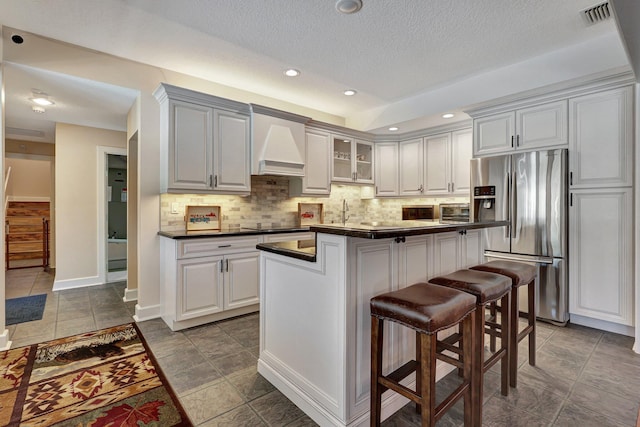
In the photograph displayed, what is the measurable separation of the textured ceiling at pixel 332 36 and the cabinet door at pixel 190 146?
0.54 metres

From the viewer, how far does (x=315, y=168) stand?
4301 millimetres

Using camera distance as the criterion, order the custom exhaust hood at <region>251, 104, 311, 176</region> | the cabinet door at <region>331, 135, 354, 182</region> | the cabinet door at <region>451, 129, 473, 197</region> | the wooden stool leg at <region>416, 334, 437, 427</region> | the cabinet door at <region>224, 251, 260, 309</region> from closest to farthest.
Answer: the wooden stool leg at <region>416, 334, 437, 427</region> → the cabinet door at <region>224, 251, 260, 309</region> → the custom exhaust hood at <region>251, 104, 311, 176</region> → the cabinet door at <region>451, 129, 473, 197</region> → the cabinet door at <region>331, 135, 354, 182</region>

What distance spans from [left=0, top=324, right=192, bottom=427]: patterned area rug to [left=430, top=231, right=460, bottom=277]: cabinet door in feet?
6.07

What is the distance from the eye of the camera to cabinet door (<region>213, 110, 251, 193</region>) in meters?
3.37

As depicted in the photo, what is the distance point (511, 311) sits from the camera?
206cm

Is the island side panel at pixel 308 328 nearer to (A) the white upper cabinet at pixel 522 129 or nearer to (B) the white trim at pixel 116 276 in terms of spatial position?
(A) the white upper cabinet at pixel 522 129

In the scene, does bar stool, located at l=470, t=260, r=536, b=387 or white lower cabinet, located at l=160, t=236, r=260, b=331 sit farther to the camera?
white lower cabinet, located at l=160, t=236, r=260, b=331

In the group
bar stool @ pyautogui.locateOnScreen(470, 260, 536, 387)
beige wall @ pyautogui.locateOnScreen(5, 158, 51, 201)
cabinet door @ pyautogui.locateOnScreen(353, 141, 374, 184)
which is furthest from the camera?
beige wall @ pyautogui.locateOnScreen(5, 158, 51, 201)

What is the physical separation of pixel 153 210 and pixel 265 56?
206 cm

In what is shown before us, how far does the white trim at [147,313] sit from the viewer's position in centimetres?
325

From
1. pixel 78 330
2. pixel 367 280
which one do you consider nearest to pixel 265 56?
pixel 367 280

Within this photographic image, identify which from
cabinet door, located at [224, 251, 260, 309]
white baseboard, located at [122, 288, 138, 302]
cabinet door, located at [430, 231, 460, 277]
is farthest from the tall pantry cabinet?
white baseboard, located at [122, 288, 138, 302]

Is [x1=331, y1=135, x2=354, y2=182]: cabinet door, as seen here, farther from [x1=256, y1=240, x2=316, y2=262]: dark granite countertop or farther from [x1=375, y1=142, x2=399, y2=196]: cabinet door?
[x1=256, y1=240, x2=316, y2=262]: dark granite countertop

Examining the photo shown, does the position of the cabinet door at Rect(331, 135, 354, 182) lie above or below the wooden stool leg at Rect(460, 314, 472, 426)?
above
